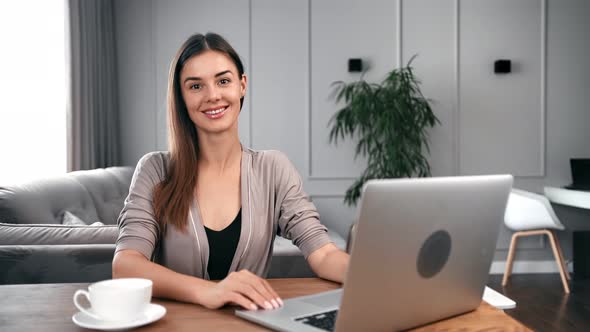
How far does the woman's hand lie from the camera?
980 millimetres

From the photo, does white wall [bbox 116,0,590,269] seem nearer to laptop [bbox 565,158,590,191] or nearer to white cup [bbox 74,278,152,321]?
laptop [bbox 565,158,590,191]

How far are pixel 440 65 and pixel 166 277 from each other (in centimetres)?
421

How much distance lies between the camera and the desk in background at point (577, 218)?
434 centimetres

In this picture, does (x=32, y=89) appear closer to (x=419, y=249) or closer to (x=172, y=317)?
(x=172, y=317)

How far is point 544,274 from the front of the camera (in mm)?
4750

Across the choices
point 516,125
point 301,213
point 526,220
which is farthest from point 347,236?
point 301,213

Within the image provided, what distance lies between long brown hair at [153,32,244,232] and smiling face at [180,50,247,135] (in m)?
0.02

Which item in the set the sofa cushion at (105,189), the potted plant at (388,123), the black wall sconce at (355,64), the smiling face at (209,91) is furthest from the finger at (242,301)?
the black wall sconce at (355,64)

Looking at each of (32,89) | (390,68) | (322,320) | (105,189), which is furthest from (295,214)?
(390,68)

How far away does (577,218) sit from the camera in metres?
4.89

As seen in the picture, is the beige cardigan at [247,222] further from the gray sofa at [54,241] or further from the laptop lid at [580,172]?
the laptop lid at [580,172]

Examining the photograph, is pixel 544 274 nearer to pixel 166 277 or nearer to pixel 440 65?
pixel 440 65

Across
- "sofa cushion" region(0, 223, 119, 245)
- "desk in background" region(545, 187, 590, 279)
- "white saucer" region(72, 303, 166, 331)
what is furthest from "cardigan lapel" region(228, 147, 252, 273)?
"desk in background" region(545, 187, 590, 279)

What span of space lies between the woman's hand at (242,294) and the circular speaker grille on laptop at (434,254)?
0.95 ft
